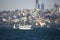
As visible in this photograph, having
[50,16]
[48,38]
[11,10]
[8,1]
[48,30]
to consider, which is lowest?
[48,38]

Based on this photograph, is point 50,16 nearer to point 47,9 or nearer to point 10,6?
point 47,9

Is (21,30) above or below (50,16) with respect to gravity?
below

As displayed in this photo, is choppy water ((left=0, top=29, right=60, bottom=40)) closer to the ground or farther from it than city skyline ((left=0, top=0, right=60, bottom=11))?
closer to the ground

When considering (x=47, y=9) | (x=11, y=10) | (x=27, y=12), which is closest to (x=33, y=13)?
(x=27, y=12)

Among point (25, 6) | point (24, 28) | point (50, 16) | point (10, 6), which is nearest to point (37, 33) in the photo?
point (24, 28)

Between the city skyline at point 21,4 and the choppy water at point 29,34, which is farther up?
the city skyline at point 21,4

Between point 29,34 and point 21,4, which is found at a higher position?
point 21,4
